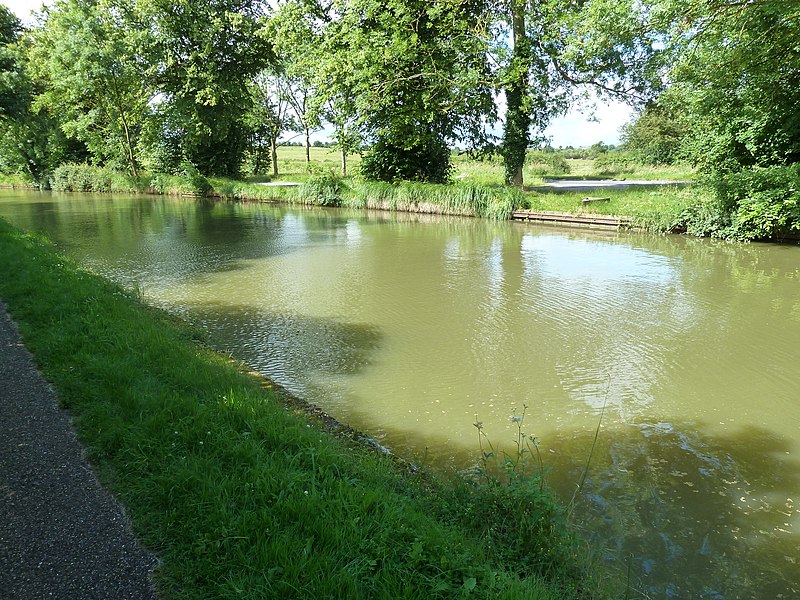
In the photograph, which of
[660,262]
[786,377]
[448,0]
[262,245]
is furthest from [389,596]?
[448,0]

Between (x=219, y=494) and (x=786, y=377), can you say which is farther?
(x=786, y=377)

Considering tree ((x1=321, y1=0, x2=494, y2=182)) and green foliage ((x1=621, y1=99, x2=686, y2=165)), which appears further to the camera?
green foliage ((x1=621, y1=99, x2=686, y2=165))

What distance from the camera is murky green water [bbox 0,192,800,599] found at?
4.23m

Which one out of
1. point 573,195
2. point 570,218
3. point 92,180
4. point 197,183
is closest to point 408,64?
point 573,195

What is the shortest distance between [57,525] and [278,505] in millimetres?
1170

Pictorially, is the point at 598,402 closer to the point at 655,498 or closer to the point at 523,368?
the point at 523,368

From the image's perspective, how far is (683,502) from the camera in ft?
14.6

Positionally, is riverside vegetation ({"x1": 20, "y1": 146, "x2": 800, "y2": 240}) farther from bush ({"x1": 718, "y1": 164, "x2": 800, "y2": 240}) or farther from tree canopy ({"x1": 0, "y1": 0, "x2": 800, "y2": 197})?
tree canopy ({"x1": 0, "y1": 0, "x2": 800, "y2": 197})

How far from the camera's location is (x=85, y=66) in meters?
37.8

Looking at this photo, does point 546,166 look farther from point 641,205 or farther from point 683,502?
point 683,502

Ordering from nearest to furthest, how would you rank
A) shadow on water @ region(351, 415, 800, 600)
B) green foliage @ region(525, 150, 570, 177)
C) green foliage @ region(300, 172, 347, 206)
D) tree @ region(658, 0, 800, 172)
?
1. shadow on water @ region(351, 415, 800, 600)
2. tree @ region(658, 0, 800, 172)
3. green foliage @ region(300, 172, 347, 206)
4. green foliage @ region(525, 150, 570, 177)

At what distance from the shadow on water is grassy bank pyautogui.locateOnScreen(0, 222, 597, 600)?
0.65 metres

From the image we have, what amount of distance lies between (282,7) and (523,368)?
26618mm

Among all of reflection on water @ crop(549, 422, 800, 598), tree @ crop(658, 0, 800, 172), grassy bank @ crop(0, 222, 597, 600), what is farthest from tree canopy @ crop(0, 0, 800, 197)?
grassy bank @ crop(0, 222, 597, 600)
